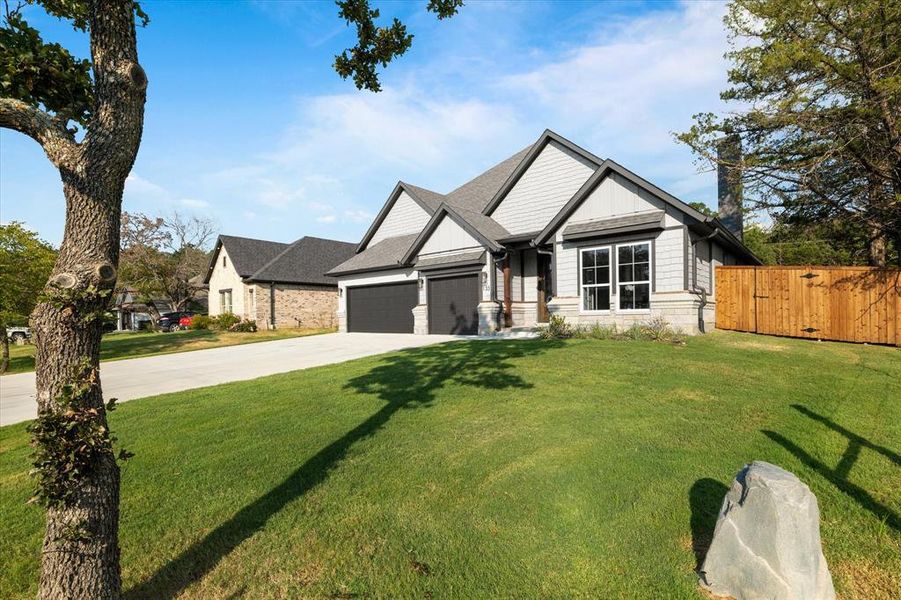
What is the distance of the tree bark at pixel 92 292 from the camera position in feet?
7.68

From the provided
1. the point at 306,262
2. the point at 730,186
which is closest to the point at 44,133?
the point at 730,186

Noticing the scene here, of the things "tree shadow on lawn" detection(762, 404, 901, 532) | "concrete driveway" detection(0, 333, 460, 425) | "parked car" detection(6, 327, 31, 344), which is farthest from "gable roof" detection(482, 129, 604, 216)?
"parked car" detection(6, 327, 31, 344)

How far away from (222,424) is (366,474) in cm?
305

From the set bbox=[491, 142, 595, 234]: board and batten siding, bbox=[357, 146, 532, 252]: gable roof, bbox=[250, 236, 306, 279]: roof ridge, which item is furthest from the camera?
bbox=[250, 236, 306, 279]: roof ridge

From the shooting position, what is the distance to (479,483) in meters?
4.17

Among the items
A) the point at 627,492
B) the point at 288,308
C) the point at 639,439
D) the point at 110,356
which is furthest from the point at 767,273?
the point at 288,308

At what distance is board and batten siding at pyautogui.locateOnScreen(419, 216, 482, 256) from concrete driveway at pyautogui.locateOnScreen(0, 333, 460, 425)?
16.6 feet

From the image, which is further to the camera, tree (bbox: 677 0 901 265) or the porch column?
the porch column

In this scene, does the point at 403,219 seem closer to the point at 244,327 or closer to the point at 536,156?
the point at 536,156

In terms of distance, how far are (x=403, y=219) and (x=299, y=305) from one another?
1105 cm

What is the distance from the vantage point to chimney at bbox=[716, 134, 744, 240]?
1615 centimetres

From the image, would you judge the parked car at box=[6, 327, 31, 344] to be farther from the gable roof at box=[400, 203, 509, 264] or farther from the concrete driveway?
the gable roof at box=[400, 203, 509, 264]

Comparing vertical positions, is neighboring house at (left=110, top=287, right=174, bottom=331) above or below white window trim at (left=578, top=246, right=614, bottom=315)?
below

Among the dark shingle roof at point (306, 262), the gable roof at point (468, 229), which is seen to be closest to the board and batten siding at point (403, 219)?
the gable roof at point (468, 229)
